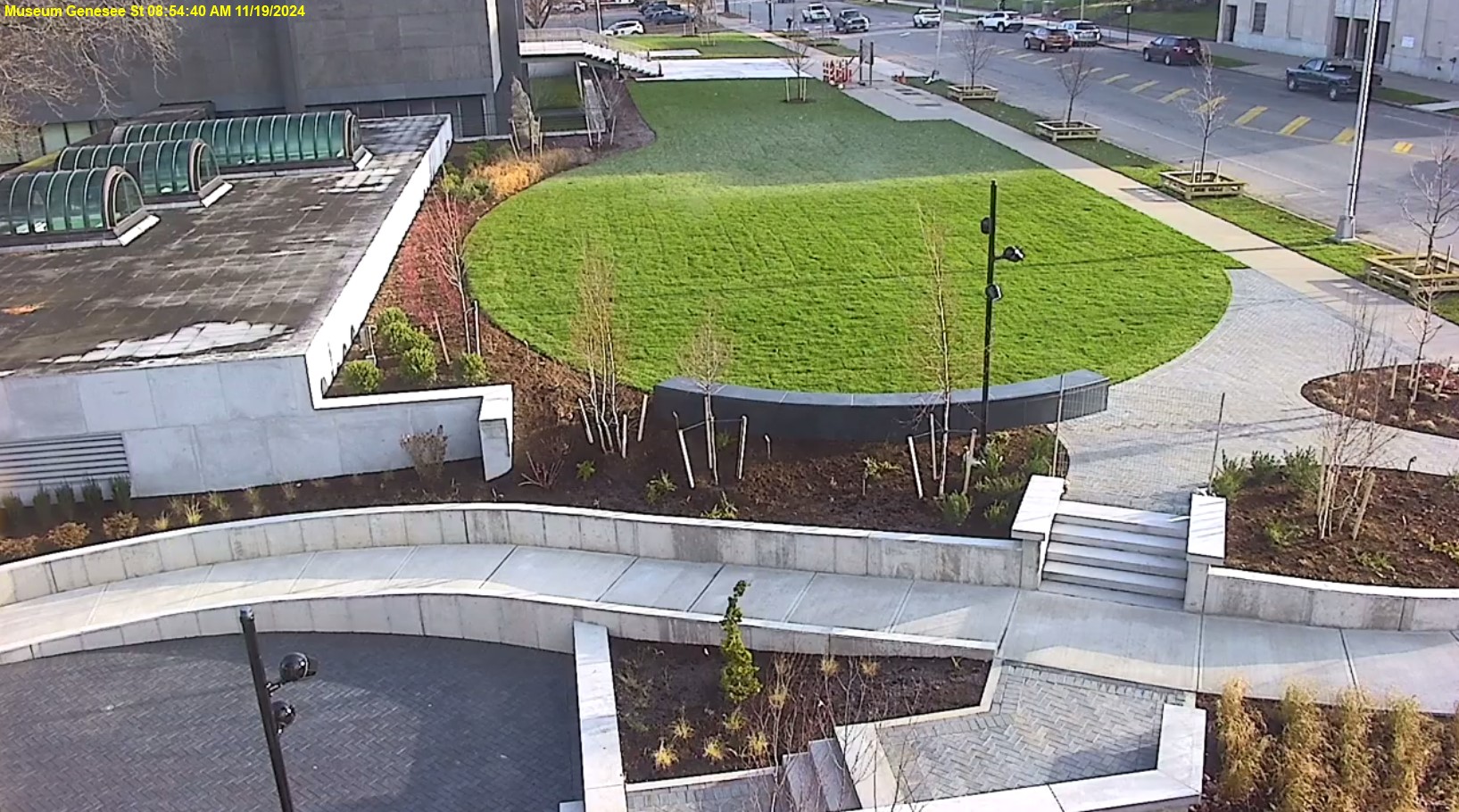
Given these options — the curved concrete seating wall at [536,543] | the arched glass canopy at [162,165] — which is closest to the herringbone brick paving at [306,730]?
the curved concrete seating wall at [536,543]

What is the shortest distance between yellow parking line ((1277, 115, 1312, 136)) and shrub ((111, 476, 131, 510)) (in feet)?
111

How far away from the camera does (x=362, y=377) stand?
1683cm

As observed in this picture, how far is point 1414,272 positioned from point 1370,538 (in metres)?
10.3

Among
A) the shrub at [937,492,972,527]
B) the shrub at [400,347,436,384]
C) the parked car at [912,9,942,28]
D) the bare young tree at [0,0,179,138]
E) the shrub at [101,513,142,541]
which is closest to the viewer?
the shrub at [937,492,972,527]

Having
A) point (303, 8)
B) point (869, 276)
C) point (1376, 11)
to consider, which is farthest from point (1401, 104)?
point (303, 8)

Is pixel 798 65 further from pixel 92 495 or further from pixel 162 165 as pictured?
pixel 92 495

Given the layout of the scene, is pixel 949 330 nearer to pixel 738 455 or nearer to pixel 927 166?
pixel 738 455

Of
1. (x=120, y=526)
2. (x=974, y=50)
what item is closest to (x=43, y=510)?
(x=120, y=526)

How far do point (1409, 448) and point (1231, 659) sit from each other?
17.6ft

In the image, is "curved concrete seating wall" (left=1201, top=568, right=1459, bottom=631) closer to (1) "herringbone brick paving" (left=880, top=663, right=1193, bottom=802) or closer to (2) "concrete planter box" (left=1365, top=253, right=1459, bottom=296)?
(1) "herringbone brick paving" (left=880, top=663, right=1193, bottom=802)

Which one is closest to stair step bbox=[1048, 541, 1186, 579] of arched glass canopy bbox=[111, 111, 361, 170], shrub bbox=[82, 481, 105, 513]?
shrub bbox=[82, 481, 105, 513]

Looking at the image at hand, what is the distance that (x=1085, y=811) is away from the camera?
9.98 m

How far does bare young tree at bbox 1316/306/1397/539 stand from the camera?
1333 cm

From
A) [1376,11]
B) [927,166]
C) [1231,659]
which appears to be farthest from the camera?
[927,166]
